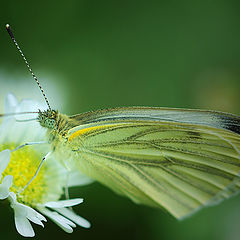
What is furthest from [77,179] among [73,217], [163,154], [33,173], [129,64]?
[129,64]

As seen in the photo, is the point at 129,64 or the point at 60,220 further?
the point at 129,64

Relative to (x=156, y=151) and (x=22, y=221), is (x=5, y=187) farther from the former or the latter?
(x=156, y=151)

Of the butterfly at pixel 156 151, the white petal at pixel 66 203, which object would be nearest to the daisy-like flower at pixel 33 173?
the white petal at pixel 66 203

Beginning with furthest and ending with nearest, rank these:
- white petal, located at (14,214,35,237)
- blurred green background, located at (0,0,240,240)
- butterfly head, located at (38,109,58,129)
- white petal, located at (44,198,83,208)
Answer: blurred green background, located at (0,0,240,240), butterfly head, located at (38,109,58,129), white petal, located at (44,198,83,208), white petal, located at (14,214,35,237)

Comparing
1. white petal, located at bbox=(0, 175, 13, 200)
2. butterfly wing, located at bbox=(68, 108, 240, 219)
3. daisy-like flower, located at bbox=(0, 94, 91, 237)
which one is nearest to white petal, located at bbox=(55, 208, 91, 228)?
daisy-like flower, located at bbox=(0, 94, 91, 237)

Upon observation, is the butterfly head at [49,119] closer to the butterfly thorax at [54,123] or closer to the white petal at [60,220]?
the butterfly thorax at [54,123]

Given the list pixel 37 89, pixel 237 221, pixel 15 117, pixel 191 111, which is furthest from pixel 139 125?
pixel 237 221

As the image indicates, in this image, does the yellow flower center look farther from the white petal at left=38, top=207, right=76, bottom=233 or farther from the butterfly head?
the butterfly head
